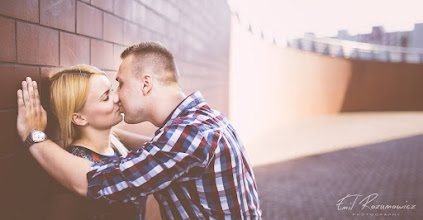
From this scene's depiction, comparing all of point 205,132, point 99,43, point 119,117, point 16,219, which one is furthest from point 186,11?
point 16,219

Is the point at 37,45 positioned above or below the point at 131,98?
above

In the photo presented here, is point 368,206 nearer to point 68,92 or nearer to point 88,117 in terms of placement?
point 88,117

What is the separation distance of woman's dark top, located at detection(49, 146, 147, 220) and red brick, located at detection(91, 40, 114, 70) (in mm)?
510

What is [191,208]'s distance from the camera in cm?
151

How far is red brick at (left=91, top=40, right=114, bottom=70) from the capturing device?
1.82m

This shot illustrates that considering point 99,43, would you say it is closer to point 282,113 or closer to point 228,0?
point 228,0

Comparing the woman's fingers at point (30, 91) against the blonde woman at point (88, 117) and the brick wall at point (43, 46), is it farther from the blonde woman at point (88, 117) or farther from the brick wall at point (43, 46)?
the blonde woman at point (88, 117)

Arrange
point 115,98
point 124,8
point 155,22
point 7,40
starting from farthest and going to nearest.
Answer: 1. point 155,22
2. point 124,8
3. point 115,98
4. point 7,40

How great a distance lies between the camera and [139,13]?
2.41m

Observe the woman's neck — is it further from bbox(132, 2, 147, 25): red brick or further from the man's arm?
bbox(132, 2, 147, 25): red brick

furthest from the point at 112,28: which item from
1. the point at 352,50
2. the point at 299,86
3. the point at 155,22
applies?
the point at 352,50

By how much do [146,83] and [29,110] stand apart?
0.59 meters

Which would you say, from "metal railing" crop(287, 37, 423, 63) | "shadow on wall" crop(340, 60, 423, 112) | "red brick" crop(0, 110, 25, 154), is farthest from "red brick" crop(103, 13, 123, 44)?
"shadow on wall" crop(340, 60, 423, 112)

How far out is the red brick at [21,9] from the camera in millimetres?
1172
